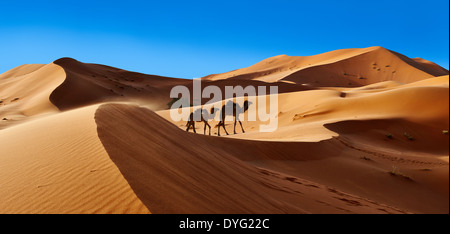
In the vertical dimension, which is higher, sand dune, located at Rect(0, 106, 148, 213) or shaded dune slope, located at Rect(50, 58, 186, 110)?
shaded dune slope, located at Rect(50, 58, 186, 110)

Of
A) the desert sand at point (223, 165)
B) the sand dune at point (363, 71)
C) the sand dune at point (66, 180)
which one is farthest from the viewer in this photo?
the sand dune at point (363, 71)

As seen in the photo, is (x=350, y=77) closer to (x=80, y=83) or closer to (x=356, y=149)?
(x=80, y=83)

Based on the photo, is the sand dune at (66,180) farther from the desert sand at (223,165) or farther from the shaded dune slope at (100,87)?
the shaded dune slope at (100,87)

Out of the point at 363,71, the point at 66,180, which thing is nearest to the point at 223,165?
the point at 66,180

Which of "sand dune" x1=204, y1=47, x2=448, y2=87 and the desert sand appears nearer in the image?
the desert sand

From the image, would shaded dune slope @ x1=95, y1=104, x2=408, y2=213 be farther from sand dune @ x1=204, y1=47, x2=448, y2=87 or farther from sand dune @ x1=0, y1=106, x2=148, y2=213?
sand dune @ x1=204, y1=47, x2=448, y2=87

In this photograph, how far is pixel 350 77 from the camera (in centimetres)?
5909

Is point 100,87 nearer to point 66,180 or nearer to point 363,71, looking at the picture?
point 66,180

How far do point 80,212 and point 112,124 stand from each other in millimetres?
2532

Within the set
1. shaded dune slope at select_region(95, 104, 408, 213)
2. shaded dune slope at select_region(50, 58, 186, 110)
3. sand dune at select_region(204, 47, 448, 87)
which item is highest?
sand dune at select_region(204, 47, 448, 87)

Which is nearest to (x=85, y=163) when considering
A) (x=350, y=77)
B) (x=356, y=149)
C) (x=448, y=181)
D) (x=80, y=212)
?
(x=80, y=212)

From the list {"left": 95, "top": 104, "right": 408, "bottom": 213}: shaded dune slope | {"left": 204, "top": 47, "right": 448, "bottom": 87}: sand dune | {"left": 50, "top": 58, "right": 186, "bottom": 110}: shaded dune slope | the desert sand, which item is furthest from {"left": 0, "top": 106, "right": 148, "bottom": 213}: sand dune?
{"left": 204, "top": 47, "right": 448, "bottom": 87}: sand dune

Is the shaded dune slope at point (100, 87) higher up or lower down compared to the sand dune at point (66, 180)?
higher up

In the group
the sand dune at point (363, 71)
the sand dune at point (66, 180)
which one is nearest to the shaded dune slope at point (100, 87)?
the sand dune at point (66, 180)
